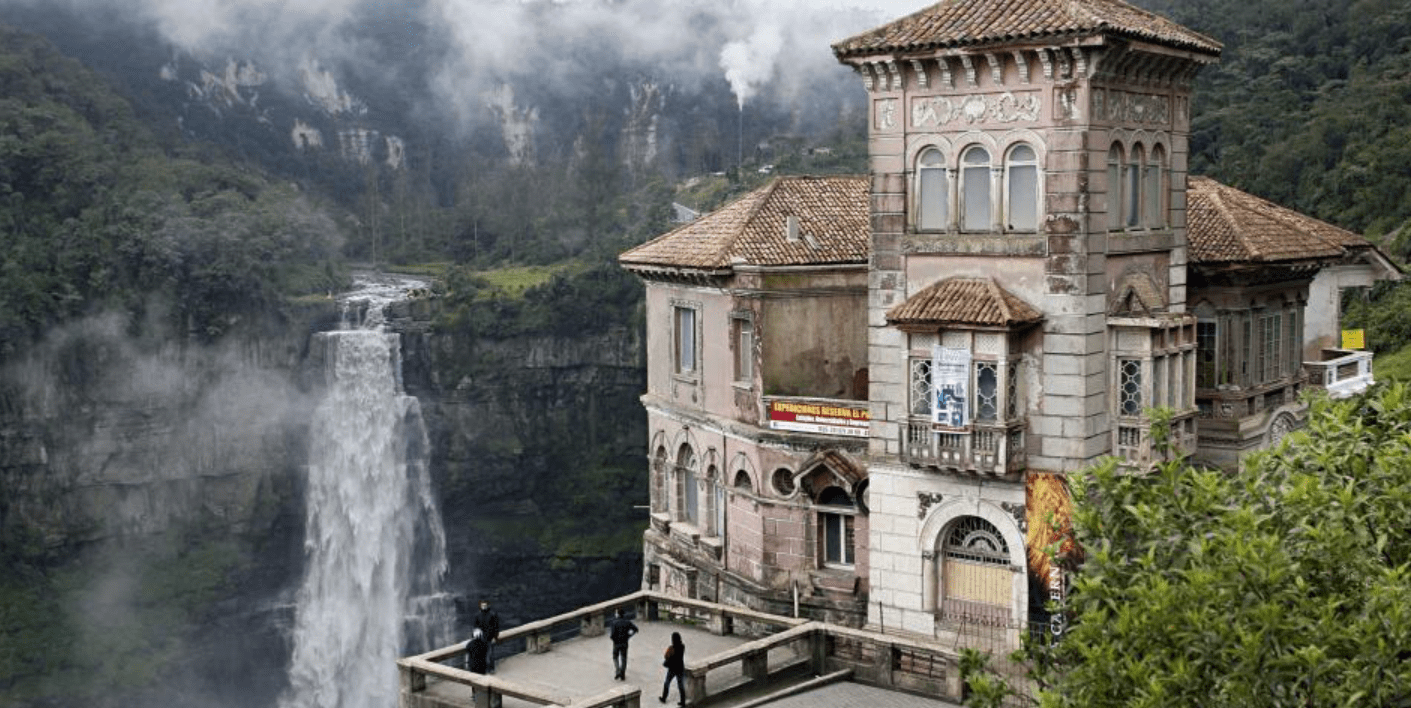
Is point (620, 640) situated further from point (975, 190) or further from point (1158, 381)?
point (1158, 381)

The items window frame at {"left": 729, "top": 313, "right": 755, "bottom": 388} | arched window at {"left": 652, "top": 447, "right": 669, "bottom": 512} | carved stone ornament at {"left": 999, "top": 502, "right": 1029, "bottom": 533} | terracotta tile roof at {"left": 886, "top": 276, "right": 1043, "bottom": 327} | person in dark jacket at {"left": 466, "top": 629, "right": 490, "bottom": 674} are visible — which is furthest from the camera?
arched window at {"left": 652, "top": 447, "right": 669, "bottom": 512}

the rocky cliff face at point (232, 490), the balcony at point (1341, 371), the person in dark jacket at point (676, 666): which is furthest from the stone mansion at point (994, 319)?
the rocky cliff face at point (232, 490)

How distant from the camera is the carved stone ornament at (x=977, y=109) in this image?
30125 millimetres

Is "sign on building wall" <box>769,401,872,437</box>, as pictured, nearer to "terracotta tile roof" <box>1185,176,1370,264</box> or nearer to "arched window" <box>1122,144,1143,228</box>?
"arched window" <box>1122,144,1143,228</box>

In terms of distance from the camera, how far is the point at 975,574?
31.6 m

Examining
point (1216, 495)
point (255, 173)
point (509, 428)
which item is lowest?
point (509, 428)

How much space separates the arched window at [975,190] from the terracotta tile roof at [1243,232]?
5097mm

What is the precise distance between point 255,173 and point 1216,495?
383 feet

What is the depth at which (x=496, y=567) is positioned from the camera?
9569cm

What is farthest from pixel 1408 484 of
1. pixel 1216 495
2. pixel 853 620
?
pixel 853 620

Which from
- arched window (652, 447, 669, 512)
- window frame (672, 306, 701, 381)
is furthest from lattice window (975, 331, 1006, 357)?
arched window (652, 447, 669, 512)

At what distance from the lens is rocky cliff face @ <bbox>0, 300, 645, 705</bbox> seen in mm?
87188

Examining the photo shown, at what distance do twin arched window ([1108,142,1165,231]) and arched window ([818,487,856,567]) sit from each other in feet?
29.0

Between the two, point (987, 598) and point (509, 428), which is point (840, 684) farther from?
point (509, 428)
